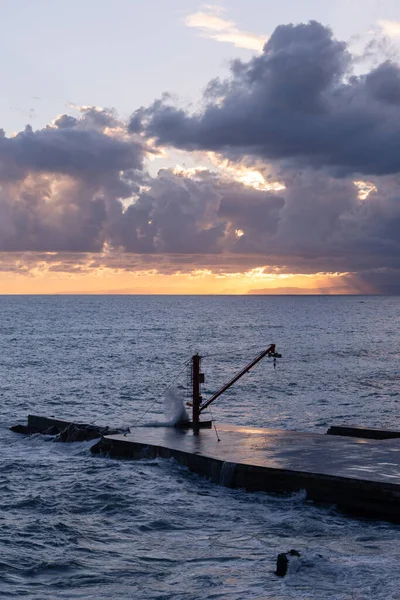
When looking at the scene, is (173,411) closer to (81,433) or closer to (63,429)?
(81,433)

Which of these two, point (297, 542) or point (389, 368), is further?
point (389, 368)

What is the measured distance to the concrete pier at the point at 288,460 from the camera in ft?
69.3

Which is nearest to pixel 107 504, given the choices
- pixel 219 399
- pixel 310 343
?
pixel 219 399

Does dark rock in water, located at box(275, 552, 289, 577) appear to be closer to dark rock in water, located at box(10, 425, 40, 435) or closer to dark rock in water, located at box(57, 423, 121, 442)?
dark rock in water, located at box(57, 423, 121, 442)

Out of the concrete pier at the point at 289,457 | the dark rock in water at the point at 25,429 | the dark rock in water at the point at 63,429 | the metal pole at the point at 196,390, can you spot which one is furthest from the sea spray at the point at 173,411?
the dark rock in water at the point at 25,429

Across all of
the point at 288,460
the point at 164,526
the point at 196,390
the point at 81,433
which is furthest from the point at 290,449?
the point at 81,433

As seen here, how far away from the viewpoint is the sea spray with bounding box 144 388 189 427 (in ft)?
106

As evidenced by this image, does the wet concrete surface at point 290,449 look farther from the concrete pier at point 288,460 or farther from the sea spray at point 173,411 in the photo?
the sea spray at point 173,411

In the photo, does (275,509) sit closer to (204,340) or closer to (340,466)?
(340,466)

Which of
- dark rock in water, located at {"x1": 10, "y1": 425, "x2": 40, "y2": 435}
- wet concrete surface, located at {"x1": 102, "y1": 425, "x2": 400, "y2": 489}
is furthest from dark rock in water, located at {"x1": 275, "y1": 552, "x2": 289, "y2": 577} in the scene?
dark rock in water, located at {"x1": 10, "y1": 425, "x2": 40, "y2": 435}

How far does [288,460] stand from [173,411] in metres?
9.26

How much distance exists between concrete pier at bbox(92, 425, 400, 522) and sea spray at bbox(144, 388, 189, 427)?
54 cm

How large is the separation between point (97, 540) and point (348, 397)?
Answer: 34.3 meters

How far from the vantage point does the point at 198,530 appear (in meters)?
20.2
